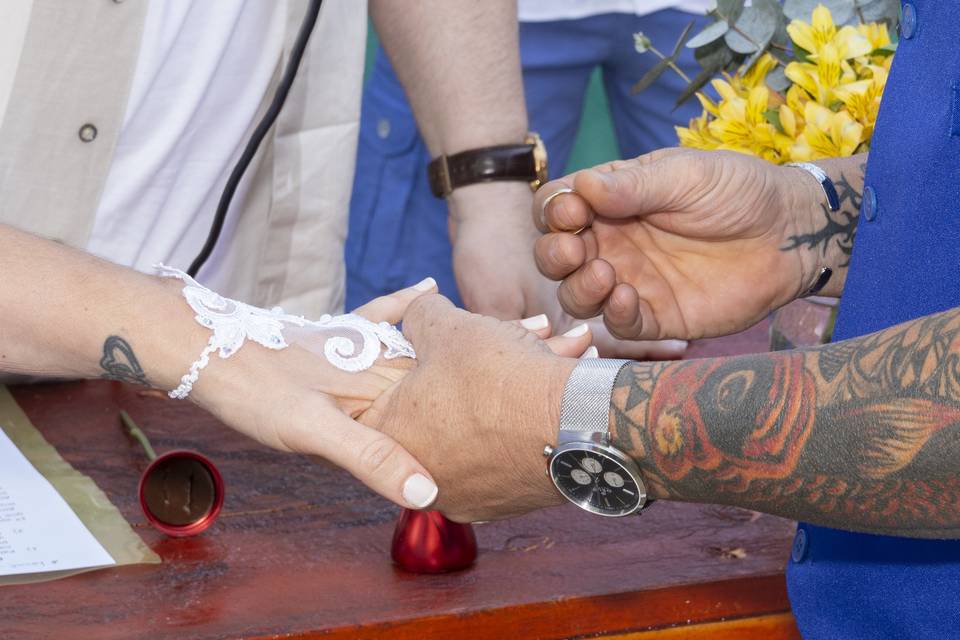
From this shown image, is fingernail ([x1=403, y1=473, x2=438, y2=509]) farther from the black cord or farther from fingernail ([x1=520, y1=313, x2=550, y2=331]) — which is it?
the black cord

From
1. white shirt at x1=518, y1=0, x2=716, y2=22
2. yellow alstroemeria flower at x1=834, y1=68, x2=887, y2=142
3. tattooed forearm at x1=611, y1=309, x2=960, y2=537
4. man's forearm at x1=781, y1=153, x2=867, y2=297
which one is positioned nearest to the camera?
tattooed forearm at x1=611, y1=309, x2=960, y2=537

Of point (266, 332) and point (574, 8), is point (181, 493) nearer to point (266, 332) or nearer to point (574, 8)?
point (266, 332)

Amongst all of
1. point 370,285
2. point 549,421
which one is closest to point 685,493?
point 549,421

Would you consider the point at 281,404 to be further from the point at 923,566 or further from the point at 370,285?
the point at 370,285

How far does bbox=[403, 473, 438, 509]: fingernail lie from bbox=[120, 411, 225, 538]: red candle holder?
203 millimetres

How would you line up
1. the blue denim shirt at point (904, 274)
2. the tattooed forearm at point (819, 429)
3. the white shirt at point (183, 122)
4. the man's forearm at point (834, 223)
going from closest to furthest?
the tattooed forearm at point (819, 429) → the blue denim shirt at point (904, 274) → the man's forearm at point (834, 223) → the white shirt at point (183, 122)

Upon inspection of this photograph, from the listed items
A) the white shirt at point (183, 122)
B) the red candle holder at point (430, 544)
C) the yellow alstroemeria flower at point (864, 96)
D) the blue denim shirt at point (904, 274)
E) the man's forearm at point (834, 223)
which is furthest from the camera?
the white shirt at point (183, 122)

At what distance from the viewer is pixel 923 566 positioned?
0.91m

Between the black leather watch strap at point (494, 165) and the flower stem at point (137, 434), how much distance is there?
1.73ft

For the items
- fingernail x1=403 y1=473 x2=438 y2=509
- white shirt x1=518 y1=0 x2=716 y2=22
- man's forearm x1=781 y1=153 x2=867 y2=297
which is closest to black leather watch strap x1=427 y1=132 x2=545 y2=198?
man's forearm x1=781 y1=153 x2=867 y2=297

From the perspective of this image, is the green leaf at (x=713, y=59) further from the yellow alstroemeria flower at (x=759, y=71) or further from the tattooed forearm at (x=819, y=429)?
the tattooed forearm at (x=819, y=429)

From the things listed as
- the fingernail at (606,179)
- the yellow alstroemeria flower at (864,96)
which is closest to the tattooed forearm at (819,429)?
the fingernail at (606,179)

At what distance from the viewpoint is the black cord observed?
147cm

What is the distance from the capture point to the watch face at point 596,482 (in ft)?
2.97
